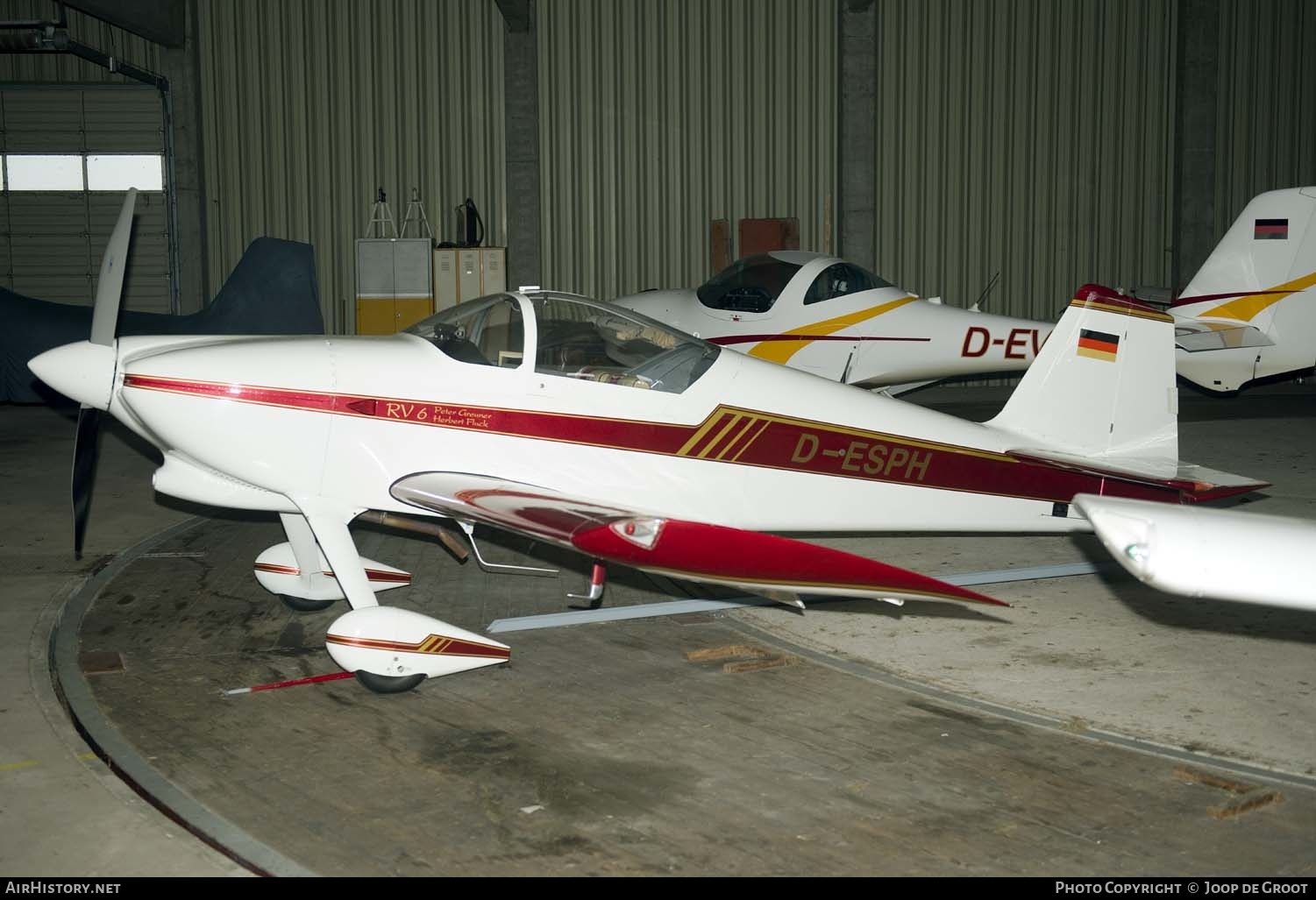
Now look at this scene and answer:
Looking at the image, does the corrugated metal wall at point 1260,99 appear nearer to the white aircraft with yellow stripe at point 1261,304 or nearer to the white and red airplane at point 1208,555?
Answer: the white aircraft with yellow stripe at point 1261,304

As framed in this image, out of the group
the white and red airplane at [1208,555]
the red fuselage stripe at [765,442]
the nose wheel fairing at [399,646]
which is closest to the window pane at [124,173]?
the red fuselage stripe at [765,442]

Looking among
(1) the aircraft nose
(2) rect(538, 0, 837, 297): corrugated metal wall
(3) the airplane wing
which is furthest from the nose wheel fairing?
(2) rect(538, 0, 837, 297): corrugated metal wall

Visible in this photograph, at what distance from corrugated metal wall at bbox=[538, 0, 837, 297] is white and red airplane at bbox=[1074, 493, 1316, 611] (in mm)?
15321

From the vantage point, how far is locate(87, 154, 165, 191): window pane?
59.3ft

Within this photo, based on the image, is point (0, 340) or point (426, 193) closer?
point (0, 340)

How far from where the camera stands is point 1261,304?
11.6 meters

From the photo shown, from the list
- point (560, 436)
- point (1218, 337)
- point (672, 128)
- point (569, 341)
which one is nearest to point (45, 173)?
point (672, 128)

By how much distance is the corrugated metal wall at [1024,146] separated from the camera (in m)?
18.2

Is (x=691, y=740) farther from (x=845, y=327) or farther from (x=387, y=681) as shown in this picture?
(x=845, y=327)

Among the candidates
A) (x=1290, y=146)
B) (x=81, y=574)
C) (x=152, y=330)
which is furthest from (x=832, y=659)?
(x=1290, y=146)

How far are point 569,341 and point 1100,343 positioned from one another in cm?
291

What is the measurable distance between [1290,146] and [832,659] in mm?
17264

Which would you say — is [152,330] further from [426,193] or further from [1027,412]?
[1027,412]
